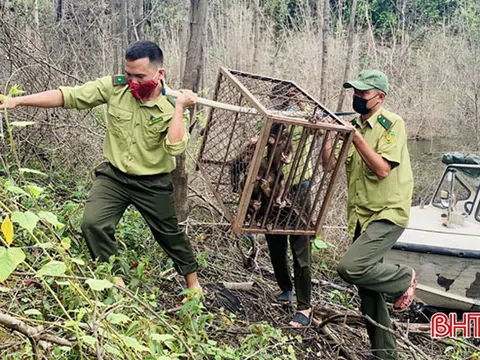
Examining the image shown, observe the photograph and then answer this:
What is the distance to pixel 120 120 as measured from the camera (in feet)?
11.6

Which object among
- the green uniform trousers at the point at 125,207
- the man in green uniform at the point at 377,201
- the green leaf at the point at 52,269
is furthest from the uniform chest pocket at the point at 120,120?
the green leaf at the point at 52,269

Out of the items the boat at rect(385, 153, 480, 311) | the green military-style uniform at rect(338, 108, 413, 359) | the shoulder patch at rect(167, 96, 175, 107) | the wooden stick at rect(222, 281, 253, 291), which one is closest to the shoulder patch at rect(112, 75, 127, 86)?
the shoulder patch at rect(167, 96, 175, 107)

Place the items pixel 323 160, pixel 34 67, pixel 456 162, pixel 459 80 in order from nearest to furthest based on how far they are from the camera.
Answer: pixel 323 160 < pixel 34 67 < pixel 456 162 < pixel 459 80

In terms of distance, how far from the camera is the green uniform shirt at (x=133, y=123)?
351 centimetres

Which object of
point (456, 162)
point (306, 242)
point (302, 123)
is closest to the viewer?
point (302, 123)

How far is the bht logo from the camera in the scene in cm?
490

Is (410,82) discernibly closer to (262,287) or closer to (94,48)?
(94,48)

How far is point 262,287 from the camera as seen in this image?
4695mm

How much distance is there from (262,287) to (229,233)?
33.5 inches

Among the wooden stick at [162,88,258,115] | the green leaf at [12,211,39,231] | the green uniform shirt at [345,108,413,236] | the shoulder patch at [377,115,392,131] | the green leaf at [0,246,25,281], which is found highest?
the green leaf at [12,211,39,231]

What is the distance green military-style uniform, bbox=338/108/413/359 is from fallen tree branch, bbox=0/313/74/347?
2.15 meters

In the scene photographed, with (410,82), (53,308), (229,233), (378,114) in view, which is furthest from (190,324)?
(410,82)

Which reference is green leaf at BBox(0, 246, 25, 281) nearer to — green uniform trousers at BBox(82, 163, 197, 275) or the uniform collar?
green uniform trousers at BBox(82, 163, 197, 275)

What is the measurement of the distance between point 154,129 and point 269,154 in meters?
0.76
